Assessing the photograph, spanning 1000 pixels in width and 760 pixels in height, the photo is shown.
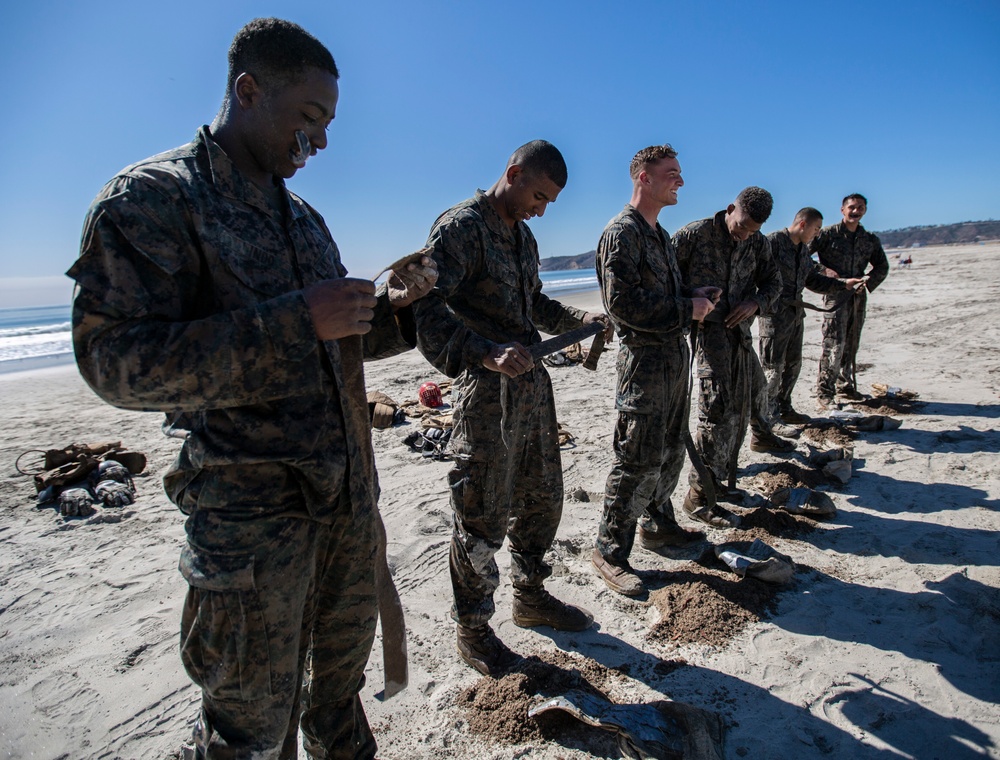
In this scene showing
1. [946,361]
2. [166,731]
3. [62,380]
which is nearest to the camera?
[166,731]

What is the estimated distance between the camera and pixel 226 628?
5.25 ft

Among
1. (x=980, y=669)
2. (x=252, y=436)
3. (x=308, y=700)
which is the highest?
(x=252, y=436)

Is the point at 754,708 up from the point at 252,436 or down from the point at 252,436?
down

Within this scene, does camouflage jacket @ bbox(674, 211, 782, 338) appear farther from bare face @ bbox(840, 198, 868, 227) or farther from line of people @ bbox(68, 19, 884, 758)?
bare face @ bbox(840, 198, 868, 227)

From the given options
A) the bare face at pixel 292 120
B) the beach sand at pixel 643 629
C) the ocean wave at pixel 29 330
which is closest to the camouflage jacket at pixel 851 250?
the beach sand at pixel 643 629

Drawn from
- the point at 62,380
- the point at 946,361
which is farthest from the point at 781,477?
the point at 62,380

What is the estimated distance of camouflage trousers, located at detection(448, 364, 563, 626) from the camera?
115 inches

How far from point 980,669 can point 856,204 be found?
6118 mm

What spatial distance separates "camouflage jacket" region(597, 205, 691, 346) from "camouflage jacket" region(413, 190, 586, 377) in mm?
576

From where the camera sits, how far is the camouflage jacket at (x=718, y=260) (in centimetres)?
448

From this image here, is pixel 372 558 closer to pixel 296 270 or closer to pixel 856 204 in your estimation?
pixel 296 270

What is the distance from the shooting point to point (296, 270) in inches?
69.6

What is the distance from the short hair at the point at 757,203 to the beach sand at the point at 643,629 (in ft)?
7.79

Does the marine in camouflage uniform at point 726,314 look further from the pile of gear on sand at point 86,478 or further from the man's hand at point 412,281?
the pile of gear on sand at point 86,478
